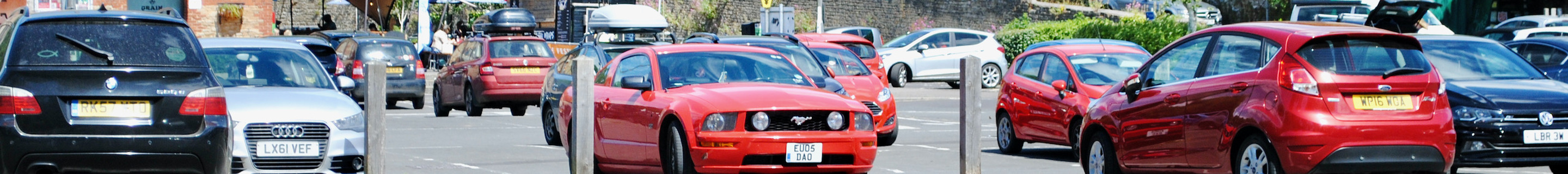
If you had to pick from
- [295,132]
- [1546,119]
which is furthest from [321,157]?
[1546,119]

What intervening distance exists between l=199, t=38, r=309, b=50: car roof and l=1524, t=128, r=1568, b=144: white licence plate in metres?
7.07

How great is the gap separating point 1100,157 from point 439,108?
11.7m

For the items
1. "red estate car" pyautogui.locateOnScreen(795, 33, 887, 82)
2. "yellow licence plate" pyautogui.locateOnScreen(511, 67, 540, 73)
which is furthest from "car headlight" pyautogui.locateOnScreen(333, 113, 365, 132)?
"red estate car" pyautogui.locateOnScreen(795, 33, 887, 82)

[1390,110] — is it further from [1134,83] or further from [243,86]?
[243,86]

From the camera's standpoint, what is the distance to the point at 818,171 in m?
9.59

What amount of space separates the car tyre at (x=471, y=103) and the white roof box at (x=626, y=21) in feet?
57.0

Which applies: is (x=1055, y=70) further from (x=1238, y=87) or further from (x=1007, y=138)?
(x=1238, y=87)

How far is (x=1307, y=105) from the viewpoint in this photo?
26.2 ft

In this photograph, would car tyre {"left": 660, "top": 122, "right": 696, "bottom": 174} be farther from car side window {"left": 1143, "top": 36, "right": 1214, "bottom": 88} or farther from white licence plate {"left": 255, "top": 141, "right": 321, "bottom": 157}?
car side window {"left": 1143, "top": 36, "right": 1214, "bottom": 88}

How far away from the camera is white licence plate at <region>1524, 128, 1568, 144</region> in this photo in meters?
9.46

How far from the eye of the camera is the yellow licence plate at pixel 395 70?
71.2 feet

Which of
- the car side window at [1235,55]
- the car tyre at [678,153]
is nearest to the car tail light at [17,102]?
the car tyre at [678,153]

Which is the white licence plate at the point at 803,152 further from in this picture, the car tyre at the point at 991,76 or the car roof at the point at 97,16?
the car tyre at the point at 991,76

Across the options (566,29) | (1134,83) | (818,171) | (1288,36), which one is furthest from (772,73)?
(566,29)
